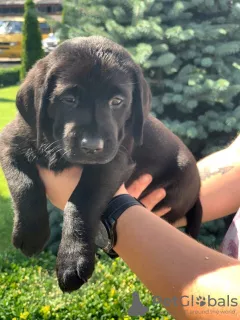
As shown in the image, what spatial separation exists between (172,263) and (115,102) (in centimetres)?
73

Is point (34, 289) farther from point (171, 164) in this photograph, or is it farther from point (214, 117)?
point (214, 117)

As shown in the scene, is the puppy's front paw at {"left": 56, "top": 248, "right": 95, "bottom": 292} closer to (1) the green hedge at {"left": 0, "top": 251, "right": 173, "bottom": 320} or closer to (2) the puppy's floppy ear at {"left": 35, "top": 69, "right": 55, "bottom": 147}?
(2) the puppy's floppy ear at {"left": 35, "top": 69, "right": 55, "bottom": 147}

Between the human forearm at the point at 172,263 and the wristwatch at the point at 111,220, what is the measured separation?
7 centimetres

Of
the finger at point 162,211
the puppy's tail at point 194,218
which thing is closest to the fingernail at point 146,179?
the finger at point 162,211

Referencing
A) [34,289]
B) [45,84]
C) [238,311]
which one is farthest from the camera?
[34,289]

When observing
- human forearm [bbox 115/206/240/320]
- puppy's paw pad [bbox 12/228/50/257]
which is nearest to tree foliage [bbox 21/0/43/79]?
puppy's paw pad [bbox 12/228/50/257]

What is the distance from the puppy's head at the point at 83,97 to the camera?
1696 millimetres

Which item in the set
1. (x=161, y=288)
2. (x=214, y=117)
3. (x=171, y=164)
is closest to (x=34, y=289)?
(x=171, y=164)

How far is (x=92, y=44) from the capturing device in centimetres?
183

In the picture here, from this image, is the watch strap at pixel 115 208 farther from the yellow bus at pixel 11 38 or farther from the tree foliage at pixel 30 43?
the yellow bus at pixel 11 38

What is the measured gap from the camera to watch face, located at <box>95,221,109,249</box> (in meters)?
1.67

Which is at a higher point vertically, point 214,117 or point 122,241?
point 122,241

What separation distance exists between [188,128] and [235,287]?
299cm

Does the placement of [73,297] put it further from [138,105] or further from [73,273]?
[138,105]
